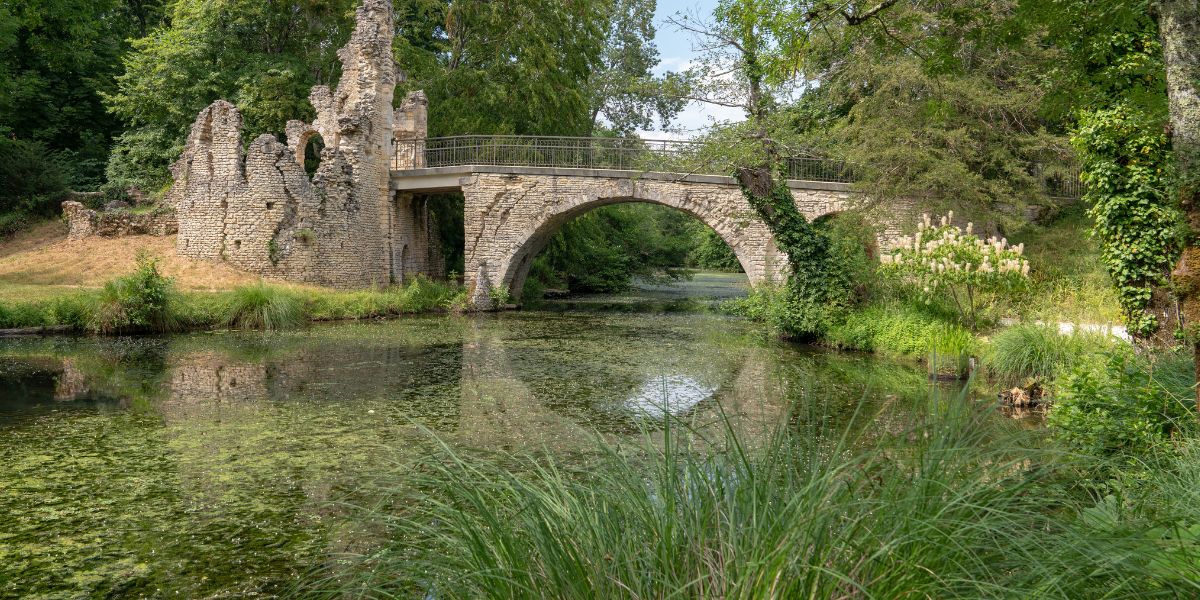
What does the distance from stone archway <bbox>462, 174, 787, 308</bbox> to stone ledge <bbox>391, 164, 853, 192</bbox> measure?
0.07m

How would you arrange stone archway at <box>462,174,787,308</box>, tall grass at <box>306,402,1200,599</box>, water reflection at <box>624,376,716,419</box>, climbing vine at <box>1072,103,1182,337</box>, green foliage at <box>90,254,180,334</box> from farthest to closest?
stone archway at <box>462,174,787,308</box> → green foliage at <box>90,254,180,334</box> → water reflection at <box>624,376,716,419</box> → climbing vine at <box>1072,103,1182,337</box> → tall grass at <box>306,402,1200,599</box>

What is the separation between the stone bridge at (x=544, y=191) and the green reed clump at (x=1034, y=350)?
854cm

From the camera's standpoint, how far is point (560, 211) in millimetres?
19219

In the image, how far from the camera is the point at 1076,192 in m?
17.0

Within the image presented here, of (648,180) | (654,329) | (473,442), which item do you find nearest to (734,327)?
(654,329)

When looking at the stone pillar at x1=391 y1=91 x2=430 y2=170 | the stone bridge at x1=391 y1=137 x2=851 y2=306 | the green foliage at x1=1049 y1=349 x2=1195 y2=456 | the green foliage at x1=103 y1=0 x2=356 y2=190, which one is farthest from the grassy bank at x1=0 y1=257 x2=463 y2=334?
the green foliage at x1=1049 y1=349 x2=1195 y2=456

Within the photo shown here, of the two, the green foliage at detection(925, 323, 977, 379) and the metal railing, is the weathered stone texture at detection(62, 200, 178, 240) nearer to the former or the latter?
the metal railing

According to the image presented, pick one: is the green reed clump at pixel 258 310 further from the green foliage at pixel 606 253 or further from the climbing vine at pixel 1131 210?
the climbing vine at pixel 1131 210

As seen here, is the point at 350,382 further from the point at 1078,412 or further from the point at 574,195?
the point at 574,195

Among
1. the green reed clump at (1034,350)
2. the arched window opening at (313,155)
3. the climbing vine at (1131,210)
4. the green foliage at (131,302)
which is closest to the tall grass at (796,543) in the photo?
the climbing vine at (1131,210)

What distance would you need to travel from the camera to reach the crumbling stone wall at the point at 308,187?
677 inches

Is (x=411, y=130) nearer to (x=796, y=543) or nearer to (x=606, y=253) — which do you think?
(x=606, y=253)

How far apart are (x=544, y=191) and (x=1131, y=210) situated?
13.7 meters

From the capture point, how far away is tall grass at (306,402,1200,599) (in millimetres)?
2104
